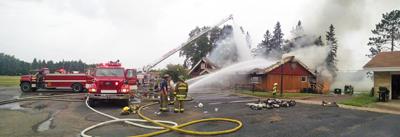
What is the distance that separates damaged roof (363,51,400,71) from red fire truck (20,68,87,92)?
22.2 meters


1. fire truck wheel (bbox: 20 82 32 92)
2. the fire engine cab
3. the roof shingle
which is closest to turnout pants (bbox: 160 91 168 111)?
the fire engine cab

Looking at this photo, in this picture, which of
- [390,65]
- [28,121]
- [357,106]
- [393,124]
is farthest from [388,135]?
[390,65]

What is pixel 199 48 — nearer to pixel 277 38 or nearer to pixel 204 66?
pixel 204 66

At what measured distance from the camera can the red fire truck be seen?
26.8 meters

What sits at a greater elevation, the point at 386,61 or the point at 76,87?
the point at 386,61

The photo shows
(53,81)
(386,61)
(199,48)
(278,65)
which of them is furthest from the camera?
(199,48)

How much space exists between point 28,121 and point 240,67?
27478 mm

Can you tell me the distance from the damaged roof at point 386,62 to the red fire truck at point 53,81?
2224cm

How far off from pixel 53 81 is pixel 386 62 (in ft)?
84.8

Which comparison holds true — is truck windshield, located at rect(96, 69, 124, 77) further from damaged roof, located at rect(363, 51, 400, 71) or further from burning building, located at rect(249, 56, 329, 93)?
burning building, located at rect(249, 56, 329, 93)

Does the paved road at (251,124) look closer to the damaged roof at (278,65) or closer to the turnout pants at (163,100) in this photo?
the turnout pants at (163,100)

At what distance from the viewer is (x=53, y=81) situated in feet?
88.0

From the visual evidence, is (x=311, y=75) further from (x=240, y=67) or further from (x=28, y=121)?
(x=28, y=121)

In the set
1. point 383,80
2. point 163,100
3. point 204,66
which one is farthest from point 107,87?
point 204,66
